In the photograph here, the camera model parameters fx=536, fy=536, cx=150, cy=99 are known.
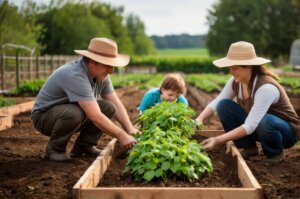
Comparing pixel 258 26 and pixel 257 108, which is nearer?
pixel 257 108

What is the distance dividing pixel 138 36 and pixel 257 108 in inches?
5122

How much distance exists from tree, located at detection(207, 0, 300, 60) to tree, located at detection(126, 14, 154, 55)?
5232cm

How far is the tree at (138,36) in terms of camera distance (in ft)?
424

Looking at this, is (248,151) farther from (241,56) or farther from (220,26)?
(220,26)

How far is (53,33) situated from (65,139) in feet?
182

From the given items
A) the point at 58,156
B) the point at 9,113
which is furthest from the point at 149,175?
the point at 9,113

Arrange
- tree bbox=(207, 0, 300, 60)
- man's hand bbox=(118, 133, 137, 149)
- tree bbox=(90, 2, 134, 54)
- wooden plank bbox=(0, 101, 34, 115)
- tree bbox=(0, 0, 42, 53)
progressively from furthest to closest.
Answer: tree bbox=(90, 2, 134, 54) → tree bbox=(207, 0, 300, 60) → tree bbox=(0, 0, 42, 53) → wooden plank bbox=(0, 101, 34, 115) → man's hand bbox=(118, 133, 137, 149)

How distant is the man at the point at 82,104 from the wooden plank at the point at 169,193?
4.19 ft

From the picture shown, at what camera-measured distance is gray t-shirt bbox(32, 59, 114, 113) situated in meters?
5.14

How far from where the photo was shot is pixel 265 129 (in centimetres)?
529

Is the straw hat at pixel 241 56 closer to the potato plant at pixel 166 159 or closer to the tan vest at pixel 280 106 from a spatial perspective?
the tan vest at pixel 280 106

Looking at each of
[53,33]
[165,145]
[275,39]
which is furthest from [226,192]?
[275,39]

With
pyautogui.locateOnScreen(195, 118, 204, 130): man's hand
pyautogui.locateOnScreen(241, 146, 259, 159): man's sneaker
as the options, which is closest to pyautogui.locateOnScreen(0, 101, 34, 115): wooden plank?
pyautogui.locateOnScreen(195, 118, 204, 130): man's hand

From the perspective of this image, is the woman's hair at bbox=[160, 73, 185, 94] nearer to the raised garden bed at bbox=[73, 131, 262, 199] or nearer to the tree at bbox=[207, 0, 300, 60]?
the raised garden bed at bbox=[73, 131, 262, 199]
